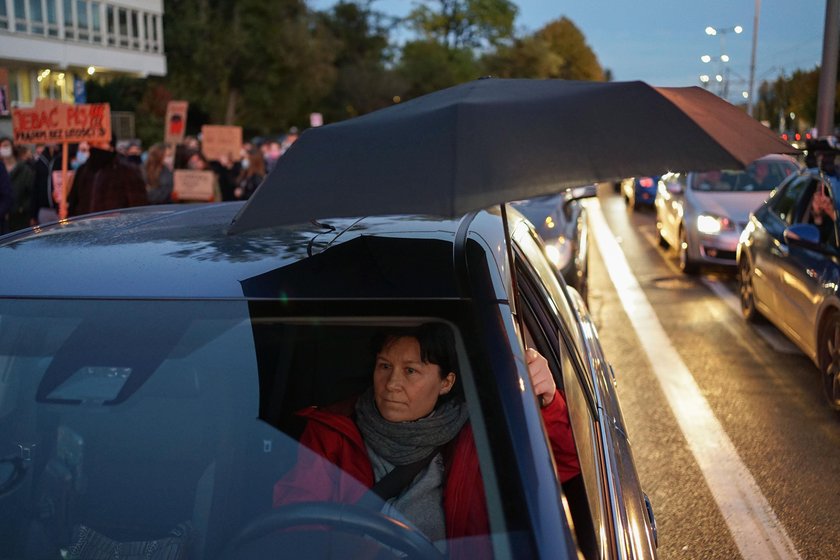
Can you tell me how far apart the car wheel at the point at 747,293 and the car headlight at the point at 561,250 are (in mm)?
1649

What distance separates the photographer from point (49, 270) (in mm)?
2631

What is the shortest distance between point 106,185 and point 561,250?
5.42 m

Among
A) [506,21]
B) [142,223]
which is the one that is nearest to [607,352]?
[142,223]

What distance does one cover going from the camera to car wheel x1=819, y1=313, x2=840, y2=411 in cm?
692

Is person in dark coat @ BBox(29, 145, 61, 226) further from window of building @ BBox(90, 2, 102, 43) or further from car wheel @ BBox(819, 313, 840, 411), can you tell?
window of building @ BBox(90, 2, 102, 43)

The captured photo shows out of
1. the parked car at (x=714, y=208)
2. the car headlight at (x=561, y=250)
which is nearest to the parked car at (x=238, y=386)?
the car headlight at (x=561, y=250)

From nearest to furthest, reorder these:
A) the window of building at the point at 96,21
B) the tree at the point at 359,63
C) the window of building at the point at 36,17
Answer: the window of building at the point at 36,17 → the window of building at the point at 96,21 → the tree at the point at 359,63

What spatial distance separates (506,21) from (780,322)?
10097cm

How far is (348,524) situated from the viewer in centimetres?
223

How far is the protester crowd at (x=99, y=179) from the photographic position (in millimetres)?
12344

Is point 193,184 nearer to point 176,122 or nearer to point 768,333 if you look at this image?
point 176,122

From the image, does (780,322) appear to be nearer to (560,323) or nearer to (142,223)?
(560,323)

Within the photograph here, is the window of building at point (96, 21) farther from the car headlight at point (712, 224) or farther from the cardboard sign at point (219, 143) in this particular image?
the car headlight at point (712, 224)

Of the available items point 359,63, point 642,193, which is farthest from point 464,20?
point 642,193
